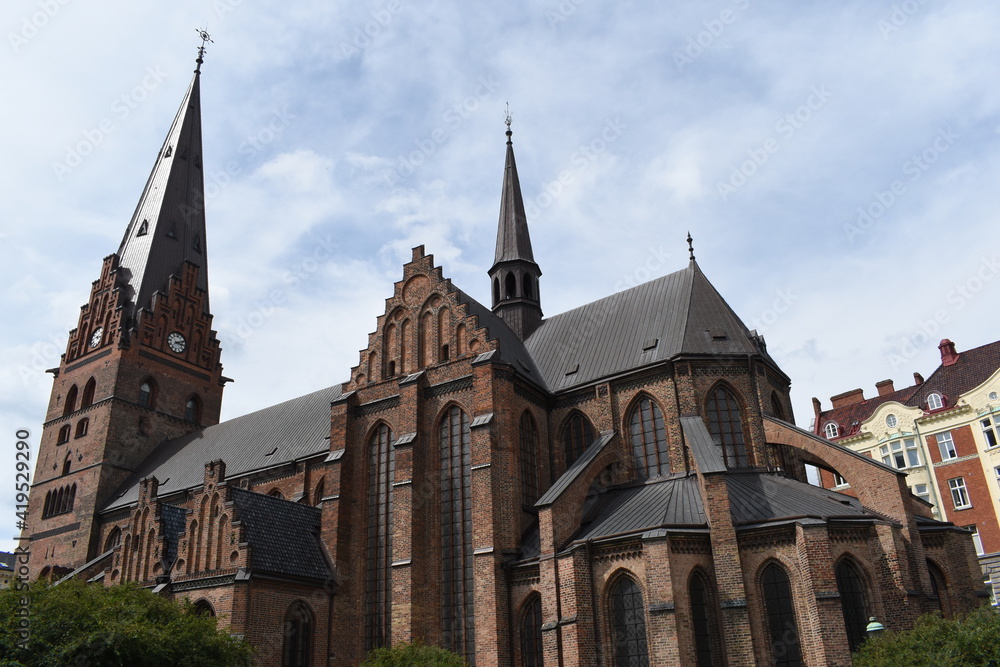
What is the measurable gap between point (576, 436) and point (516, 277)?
435 inches

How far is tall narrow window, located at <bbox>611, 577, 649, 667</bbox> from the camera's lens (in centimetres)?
2180

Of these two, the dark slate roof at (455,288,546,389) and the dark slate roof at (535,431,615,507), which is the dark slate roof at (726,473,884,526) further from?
the dark slate roof at (455,288,546,389)

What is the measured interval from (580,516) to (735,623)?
6.20 metres

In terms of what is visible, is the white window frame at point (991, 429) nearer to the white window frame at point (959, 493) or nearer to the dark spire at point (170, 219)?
the white window frame at point (959, 493)

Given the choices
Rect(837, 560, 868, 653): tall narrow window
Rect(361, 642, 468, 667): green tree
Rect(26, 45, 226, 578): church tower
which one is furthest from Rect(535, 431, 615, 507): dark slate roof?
Rect(26, 45, 226, 578): church tower

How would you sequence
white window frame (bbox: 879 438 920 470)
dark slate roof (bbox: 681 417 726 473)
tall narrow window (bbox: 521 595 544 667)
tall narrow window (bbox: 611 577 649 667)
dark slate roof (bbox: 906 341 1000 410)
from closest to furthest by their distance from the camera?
tall narrow window (bbox: 611 577 649 667), dark slate roof (bbox: 681 417 726 473), tall narrow window (bbox: 521 595 544 667), dark slate roof (bbox: 906 341 1000 410), white window frame (bbox: 879 438 920 470)

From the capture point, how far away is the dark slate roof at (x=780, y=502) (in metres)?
22.3

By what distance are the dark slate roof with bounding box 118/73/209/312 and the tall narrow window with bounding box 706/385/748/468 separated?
37.6m

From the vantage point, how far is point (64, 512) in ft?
148

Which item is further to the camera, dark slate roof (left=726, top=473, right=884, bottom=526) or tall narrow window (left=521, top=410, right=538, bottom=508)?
tall narrow window (left=521, top=410, right=538, bottom=508)

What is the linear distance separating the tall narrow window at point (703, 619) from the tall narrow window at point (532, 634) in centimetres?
480

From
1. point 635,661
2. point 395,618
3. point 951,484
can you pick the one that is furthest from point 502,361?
point 951,484

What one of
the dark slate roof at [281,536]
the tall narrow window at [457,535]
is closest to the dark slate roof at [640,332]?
the tall narrow window at [457,535]

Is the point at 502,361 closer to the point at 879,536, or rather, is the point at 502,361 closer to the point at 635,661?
the point at 635,661
